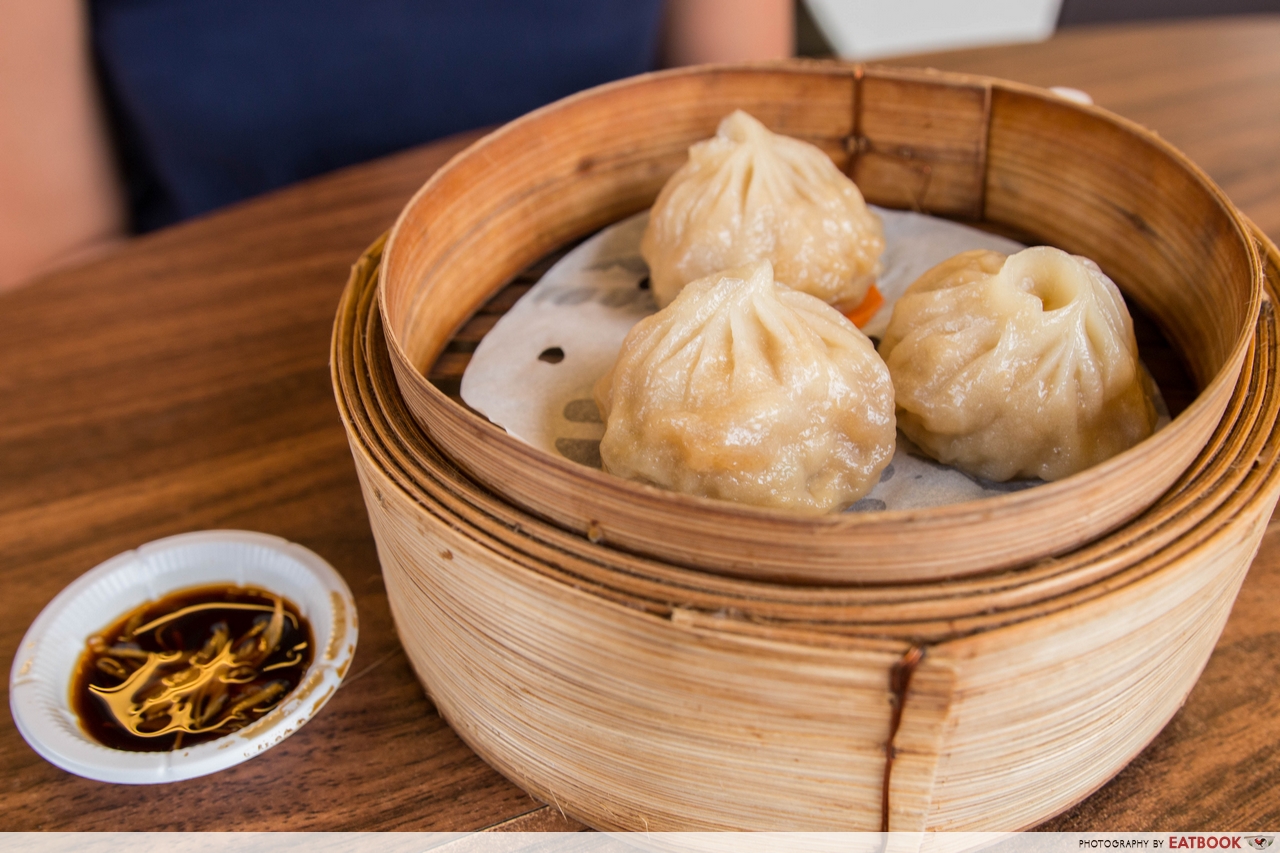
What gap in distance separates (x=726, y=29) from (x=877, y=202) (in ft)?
4.65

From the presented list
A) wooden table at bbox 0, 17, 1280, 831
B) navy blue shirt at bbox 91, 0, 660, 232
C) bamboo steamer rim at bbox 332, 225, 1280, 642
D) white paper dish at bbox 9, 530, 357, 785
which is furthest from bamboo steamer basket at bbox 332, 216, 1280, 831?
navy blue shirt at bbox 91, 0, 660, 232

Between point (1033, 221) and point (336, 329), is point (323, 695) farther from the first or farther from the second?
point (1033, 221)

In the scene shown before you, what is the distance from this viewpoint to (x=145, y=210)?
2959 mm

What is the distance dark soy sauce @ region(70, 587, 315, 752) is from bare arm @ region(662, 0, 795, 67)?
2.18 m

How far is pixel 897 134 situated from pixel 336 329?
38.9 inches

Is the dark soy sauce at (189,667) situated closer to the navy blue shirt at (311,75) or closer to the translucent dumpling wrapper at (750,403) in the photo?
the translucent dumpling wrapper at (750,403)

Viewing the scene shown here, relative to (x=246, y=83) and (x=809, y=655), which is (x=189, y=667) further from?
(x=246, y=83)

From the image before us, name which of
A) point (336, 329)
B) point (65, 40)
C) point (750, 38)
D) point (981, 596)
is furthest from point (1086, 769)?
point (65, 40)

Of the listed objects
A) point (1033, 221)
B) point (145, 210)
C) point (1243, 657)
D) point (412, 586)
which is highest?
point (1033, 221)

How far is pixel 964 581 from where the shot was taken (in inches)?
35.2

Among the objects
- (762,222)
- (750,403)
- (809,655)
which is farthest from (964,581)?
(762,222)

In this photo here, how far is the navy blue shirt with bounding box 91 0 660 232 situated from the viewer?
100 inches

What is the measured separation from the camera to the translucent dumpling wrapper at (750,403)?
1.17 m

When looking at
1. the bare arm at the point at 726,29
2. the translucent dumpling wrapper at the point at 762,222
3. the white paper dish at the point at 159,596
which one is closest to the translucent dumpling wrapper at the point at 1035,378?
the translucent dumpling wrapper at the point at 762,222
